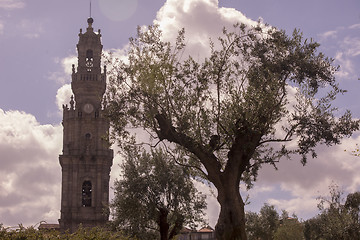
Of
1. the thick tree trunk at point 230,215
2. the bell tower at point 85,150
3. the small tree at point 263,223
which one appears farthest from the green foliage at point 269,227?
the thick tree trunk at point 230,215

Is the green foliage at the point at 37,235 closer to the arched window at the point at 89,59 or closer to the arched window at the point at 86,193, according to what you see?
the arched window at the point at 86,193

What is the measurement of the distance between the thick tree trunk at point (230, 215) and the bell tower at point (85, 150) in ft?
175

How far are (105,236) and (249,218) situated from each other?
55.7 m

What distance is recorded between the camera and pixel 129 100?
3147 cm

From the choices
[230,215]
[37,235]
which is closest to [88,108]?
[230,215]

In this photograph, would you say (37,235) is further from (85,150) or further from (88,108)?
(88,108)

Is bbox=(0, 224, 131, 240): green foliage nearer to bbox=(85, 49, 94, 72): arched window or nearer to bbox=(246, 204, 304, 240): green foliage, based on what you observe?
bbox=(246, 204, 304, 240): green foliage

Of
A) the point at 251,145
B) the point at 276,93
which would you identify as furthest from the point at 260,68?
the point at 251,145

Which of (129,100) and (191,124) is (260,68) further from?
(129,100)

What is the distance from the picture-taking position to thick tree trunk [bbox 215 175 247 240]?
27.9 meters

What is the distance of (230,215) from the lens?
28219 millimetres

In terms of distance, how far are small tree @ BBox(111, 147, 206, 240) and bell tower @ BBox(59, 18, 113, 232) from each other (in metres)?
28.0

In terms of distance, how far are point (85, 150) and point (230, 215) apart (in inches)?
2380

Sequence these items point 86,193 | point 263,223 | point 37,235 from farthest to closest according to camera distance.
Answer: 1. point 86,193
2. point 263,223
3. point 37,235
